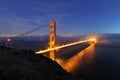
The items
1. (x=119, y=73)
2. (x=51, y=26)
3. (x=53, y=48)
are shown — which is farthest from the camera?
(x=51, y=26)

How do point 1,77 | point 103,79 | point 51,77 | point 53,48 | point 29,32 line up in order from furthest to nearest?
1. point 29,32
2. point 53,48
3. point 103,79
4. point 51,77
5. point 1,77

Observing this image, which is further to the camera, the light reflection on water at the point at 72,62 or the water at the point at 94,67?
the light reflection on water at the point at 72,62

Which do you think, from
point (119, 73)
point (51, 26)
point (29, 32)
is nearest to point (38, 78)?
point (119, 73)

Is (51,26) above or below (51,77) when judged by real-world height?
above

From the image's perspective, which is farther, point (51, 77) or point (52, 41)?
point (52, 41)

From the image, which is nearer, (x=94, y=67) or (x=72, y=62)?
(x=94, y=67)

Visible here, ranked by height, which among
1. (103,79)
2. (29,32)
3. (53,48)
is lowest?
(103,79)

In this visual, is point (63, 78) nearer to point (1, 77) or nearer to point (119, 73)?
point (1, 77)

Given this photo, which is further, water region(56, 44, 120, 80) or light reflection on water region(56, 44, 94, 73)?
light reflection on water region(56, 44, 94, 73)

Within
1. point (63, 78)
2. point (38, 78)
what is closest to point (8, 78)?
point (38, 78)

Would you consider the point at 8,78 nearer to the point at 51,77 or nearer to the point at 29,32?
the point at 51,77
